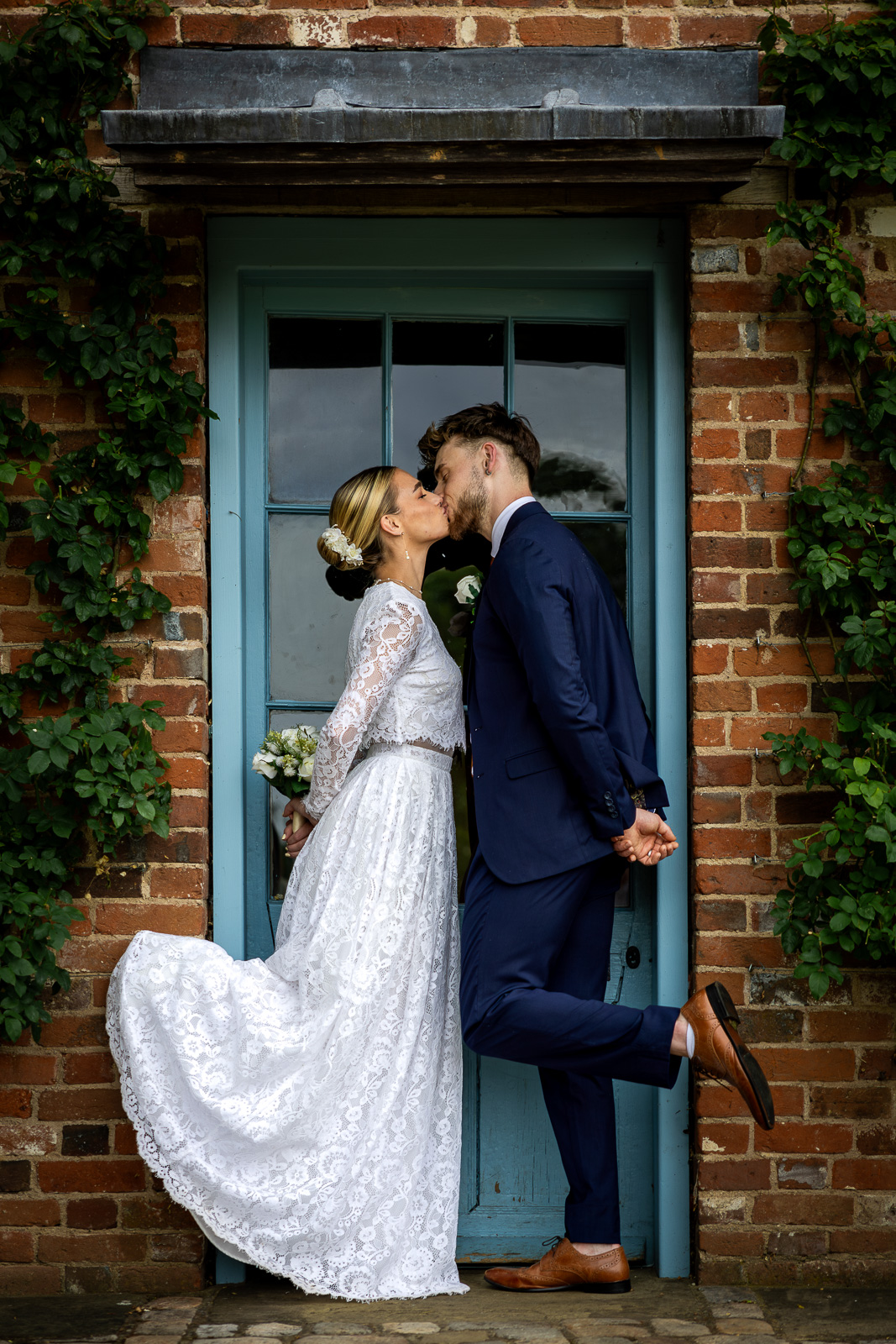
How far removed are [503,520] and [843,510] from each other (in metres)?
0.87

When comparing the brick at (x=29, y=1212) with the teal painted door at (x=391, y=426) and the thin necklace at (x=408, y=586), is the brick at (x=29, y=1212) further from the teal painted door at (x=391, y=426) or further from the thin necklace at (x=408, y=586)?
the thin necklace at (x=408, y=586)

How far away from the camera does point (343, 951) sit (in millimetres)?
2953

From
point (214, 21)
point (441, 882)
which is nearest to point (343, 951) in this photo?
point (441, 882)

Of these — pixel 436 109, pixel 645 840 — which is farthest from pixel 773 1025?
Result: pixel 436 109

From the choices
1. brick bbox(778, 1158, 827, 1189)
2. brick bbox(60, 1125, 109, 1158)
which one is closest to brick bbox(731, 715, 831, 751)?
brick bbox(778, 1158, 827, 1189)

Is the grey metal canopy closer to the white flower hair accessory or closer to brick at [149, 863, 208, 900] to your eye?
the white flower hair accessory

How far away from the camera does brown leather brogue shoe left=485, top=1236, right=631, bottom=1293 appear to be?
2.98 m

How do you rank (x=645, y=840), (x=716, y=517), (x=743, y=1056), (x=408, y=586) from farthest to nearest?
(x=408, y=586)
(x=716, y=517)
(x=645, y=840)
(x=743, y=1056)

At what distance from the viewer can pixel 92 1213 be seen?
10.0ft

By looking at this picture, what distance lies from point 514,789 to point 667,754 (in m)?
0.52

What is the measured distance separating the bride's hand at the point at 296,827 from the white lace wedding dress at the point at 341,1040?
0.31 feet

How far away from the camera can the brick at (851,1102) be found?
3.07 meters

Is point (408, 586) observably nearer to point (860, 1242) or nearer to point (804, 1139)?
point (804, 1139)

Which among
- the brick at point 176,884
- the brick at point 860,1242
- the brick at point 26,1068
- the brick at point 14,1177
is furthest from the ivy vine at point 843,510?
the brick at point 14,1177
